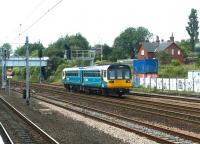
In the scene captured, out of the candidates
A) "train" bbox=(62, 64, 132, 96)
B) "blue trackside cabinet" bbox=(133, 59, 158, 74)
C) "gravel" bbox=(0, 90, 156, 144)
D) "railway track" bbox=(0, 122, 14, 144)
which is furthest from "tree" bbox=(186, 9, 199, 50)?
"railway track" bbox=(0, 122, 14, 144)

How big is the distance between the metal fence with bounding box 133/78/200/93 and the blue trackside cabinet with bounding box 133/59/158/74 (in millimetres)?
1336

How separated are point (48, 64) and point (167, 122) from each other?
305ft

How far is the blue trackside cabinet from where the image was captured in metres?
57.7

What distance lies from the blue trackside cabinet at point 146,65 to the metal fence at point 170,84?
1.34m

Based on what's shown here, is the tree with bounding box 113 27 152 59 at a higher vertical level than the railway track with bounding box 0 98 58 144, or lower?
higher

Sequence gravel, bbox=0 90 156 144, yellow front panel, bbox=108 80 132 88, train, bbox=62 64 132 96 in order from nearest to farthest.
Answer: gravel, bbox=0 90 156 144 → yellow front panel, bbox=108 80 132 88 → train, bbox=62 64 132 96

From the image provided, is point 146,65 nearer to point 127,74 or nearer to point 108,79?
point 127,74

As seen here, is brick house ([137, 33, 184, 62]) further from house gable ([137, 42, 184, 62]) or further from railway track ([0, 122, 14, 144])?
railway track ([0, 122, 14, 144])

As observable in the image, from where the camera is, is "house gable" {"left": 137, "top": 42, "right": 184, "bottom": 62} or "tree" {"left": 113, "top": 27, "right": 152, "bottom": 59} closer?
"house gable" {"left": 137, "top": 42, "right": 184, "bottom": 62}

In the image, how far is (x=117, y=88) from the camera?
139ft

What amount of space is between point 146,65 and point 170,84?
7.95 metres

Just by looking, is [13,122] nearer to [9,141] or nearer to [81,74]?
[9,141]

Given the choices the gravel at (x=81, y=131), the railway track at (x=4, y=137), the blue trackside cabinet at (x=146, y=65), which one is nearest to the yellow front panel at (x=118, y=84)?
the blue trackside cabinet at (x=146, y=65)

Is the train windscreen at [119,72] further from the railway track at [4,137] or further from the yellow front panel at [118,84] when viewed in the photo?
the railway track at [4,137]
